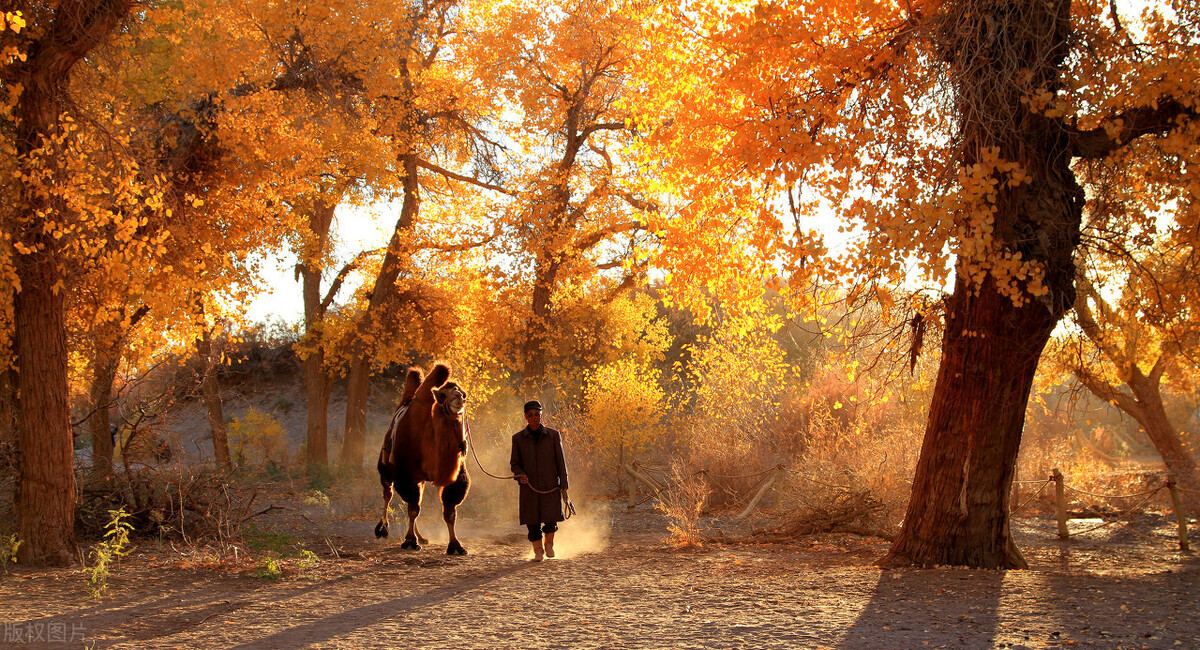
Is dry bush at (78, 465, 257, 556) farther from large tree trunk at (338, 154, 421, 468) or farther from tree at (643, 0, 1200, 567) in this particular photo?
large tree trunk at (338, 154, 421, 468)

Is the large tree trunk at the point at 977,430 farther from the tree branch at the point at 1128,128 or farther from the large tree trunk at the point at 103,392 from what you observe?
the large tree trunk at the point at 103,392

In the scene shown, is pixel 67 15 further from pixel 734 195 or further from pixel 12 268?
pixel 734 195

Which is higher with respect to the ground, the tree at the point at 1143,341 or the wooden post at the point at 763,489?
the tree at the point at 1143,341

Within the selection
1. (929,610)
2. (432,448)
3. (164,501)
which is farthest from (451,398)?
(929,610)

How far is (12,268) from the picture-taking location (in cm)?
823

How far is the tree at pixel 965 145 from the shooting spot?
283 inches

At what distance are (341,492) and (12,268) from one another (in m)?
11.1

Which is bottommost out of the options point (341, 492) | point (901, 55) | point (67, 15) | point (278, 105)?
point (341, 492)

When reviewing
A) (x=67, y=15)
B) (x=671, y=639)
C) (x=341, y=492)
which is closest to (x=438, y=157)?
(x=341, y=492)

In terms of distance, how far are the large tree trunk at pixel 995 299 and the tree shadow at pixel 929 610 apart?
0.56m

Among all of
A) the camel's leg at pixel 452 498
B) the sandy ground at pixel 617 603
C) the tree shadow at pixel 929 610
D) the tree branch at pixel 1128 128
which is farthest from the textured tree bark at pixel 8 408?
the tree branch at pixel 1128 128

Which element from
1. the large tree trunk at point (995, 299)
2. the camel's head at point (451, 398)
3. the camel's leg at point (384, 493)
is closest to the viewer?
the large tree trunk at point (995, 299)

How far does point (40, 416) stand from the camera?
28.8 feet

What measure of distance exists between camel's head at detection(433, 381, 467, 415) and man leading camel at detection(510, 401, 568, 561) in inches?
29.8
